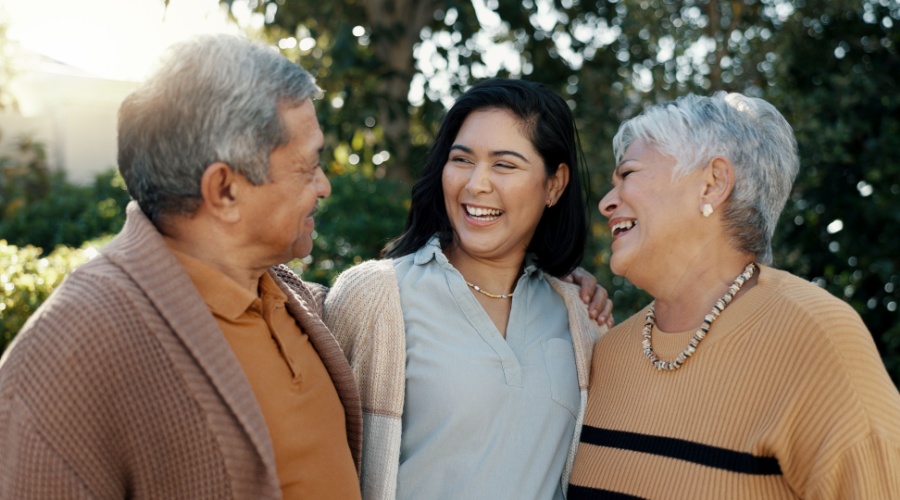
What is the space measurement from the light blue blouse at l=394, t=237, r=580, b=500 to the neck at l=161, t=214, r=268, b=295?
72 centimetres

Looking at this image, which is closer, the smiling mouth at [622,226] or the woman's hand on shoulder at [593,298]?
the smiling mouth at [622,226]

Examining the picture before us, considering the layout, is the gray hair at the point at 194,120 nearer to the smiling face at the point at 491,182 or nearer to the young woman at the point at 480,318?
the young woman at the point at 480,318

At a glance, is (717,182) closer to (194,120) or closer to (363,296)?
(363,296)

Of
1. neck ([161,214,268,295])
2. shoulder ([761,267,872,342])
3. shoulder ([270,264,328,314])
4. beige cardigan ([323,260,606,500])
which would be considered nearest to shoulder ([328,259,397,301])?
beige cardigan ([323,260,606,500])

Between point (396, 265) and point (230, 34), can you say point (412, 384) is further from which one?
point (230, 34)

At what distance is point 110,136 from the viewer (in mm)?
13164

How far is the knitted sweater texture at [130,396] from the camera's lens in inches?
64.0

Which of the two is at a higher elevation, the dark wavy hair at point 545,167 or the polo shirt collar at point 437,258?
the dark wavy hair at point 545,167

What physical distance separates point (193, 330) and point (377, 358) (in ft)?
2.62

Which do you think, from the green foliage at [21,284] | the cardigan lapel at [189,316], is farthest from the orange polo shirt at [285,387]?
the green foliage at [21,284]

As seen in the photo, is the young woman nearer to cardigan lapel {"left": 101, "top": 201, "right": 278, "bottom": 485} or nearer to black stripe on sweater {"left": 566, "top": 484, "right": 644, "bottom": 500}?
black stripe on sweater {"left": 566, "top": 484, "right": 644, "bottom": 500}

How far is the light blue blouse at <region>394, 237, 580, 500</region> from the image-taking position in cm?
251

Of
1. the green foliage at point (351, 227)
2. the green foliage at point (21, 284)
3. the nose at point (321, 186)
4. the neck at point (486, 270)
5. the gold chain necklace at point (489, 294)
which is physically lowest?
the green foliage at point (21, 284)

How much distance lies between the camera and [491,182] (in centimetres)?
280
